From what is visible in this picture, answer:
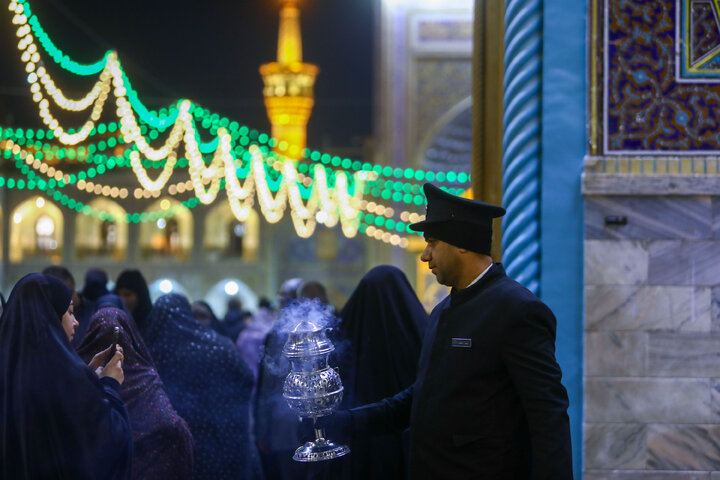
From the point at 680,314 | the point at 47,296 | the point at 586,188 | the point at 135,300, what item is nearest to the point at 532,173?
the point at 586,188

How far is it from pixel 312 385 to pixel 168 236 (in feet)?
82.1

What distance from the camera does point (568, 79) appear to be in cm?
329

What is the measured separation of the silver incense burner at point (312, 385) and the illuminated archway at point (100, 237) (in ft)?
79.0

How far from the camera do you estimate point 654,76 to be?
3246mm

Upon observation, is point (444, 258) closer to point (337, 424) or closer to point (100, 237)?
point (337, 424)

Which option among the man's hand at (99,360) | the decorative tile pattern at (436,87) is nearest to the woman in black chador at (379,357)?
the man's hand at (99,360)

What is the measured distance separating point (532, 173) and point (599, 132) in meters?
0.28

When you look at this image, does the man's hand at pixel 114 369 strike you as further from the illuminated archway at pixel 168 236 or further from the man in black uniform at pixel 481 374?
the illuminated archway at pixel 168 236

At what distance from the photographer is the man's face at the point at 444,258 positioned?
2.29 m

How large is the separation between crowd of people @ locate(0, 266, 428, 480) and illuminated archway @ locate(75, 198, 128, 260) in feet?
74.2

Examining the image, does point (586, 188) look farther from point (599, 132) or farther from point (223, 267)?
point (223, 267)

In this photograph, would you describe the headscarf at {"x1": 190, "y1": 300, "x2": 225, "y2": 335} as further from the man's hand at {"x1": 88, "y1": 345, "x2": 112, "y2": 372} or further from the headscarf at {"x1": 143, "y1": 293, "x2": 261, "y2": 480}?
the man's hand at {"x1": 88, "y1": 345, "x2": 112, "y2": 372}

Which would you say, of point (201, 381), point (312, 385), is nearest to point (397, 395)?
point (312, 385)

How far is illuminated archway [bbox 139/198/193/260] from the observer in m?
26.1
